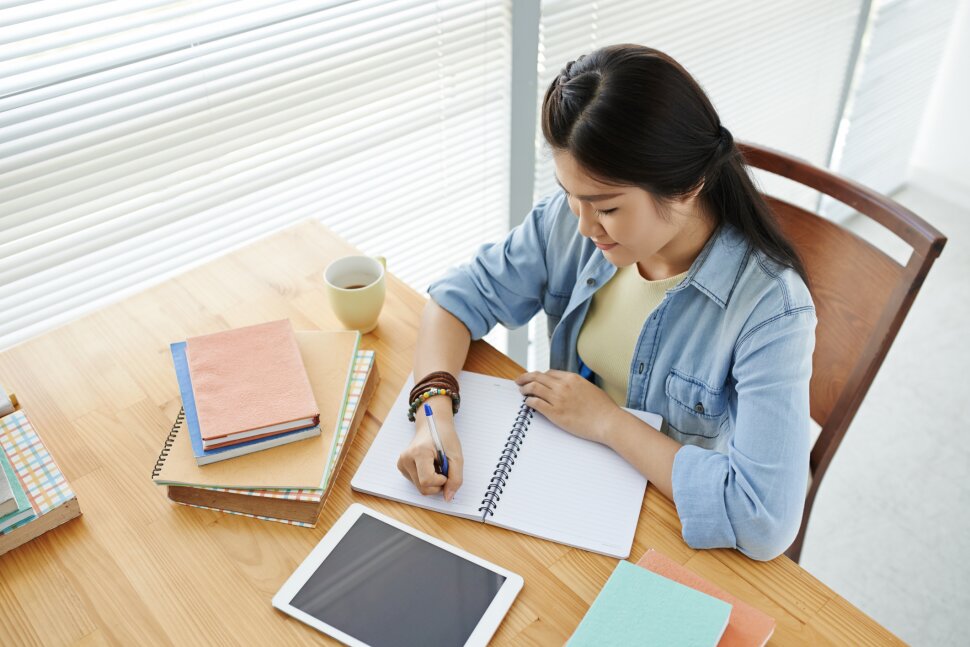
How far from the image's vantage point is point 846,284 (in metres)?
1.19

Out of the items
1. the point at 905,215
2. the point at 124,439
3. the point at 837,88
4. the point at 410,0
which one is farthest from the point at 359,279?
the point at 837,88

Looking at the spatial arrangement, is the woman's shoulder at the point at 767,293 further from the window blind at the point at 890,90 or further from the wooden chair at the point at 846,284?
the window blind at the point at 890,90

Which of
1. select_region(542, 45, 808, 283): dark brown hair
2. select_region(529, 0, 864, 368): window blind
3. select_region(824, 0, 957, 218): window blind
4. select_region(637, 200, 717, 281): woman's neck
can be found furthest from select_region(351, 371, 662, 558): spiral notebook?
select_region(824, 0, 957, 218): window blind

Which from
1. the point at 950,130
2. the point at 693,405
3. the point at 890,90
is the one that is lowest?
the point at 950,130

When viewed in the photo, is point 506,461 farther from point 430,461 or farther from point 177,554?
point 177,554

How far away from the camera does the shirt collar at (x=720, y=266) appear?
1.01 meters

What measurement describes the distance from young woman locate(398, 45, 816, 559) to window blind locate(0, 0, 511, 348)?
532 millimetres

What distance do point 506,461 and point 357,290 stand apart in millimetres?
331

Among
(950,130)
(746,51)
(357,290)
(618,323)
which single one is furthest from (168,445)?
(950,130)

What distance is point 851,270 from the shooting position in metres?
1.18

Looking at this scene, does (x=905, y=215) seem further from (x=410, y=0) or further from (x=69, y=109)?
(x=69, y=109)

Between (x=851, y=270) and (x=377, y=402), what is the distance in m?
0.74

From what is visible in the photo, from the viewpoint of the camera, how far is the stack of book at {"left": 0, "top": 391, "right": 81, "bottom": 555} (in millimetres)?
876

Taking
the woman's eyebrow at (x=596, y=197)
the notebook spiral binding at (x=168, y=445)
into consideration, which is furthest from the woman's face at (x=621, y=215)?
the notebook spiral binding at (x=168, y=445)
